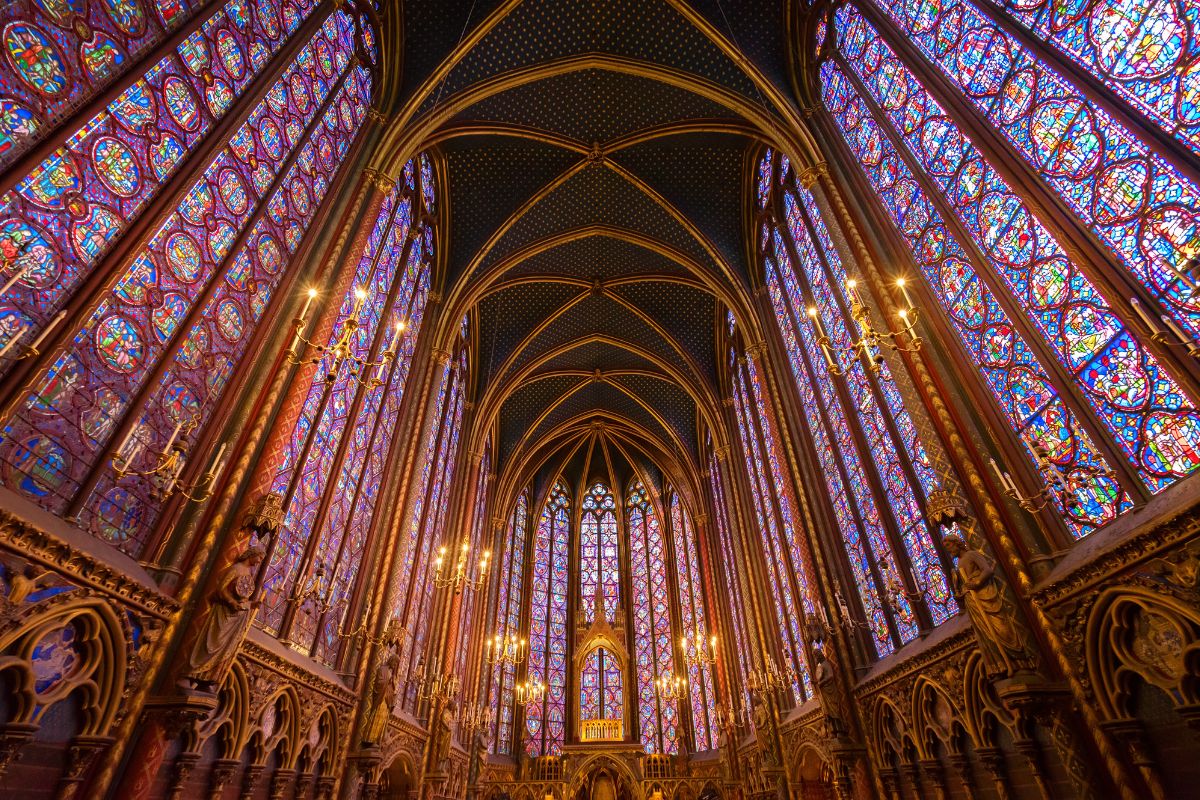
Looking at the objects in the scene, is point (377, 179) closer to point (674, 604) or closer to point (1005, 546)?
point (1005, 546)

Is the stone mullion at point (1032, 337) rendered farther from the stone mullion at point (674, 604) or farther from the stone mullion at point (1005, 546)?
the stone mullion at point (674, 604)

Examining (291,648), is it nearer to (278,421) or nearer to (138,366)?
(278,421)

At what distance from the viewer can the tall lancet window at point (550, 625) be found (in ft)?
76.1

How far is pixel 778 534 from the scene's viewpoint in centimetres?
1479

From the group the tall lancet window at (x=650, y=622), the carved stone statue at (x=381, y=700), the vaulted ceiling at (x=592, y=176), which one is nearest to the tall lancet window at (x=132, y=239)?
the vaulted ceiling at (x=592, y=176)

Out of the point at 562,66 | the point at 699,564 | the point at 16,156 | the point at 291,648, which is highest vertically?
the point at 562,66

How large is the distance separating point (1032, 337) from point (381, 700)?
11649 millimetres

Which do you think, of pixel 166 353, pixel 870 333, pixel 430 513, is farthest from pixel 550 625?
pixel 870 333

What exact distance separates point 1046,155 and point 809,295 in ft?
21.3

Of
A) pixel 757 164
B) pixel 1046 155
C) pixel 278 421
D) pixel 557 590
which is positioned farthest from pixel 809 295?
pixel 557 590

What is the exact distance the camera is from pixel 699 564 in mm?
24031

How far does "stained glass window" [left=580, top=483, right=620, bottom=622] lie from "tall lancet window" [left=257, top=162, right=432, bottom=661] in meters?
16.7

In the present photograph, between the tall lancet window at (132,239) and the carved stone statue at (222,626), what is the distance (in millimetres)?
959

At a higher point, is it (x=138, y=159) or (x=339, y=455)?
(x=138, y=159)
